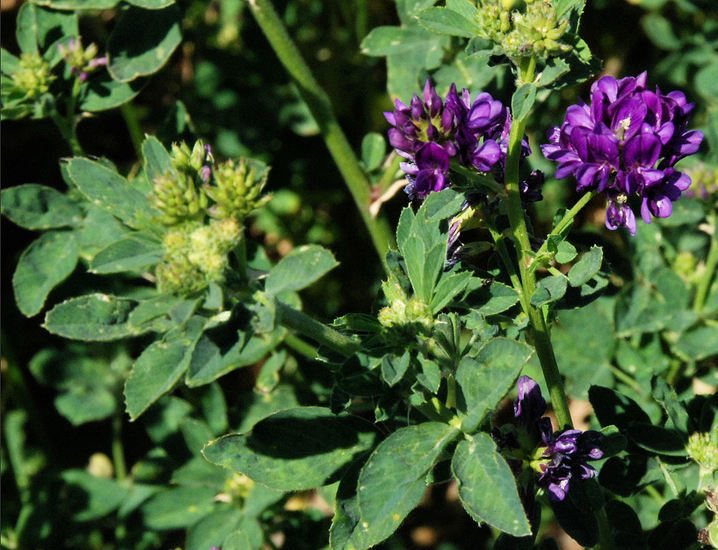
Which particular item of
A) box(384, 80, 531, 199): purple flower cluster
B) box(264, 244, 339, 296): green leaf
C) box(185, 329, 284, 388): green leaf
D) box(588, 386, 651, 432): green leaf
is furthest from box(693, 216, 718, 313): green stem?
box(185, 329, 284, 388): green leaf

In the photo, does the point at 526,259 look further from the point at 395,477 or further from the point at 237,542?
the point at 237,542

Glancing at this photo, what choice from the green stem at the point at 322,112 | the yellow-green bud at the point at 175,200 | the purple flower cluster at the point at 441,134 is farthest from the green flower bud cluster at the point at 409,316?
the green stem at the point at 322,112

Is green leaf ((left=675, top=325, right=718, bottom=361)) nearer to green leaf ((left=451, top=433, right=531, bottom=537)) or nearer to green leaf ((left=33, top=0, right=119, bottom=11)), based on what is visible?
green leaf ((left=451, top=433, right=531, bottom=537))

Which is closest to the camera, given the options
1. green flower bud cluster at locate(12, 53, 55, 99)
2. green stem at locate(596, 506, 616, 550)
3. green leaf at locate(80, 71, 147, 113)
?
green stem at locate(596, 506, 616, 550)

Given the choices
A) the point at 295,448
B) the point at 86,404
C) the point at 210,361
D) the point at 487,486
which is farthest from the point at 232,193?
the point at 86,404

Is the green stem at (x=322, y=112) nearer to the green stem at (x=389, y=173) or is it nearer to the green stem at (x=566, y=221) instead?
the green stem at (x=389, y=173)

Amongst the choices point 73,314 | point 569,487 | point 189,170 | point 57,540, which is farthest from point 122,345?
point 569,487
